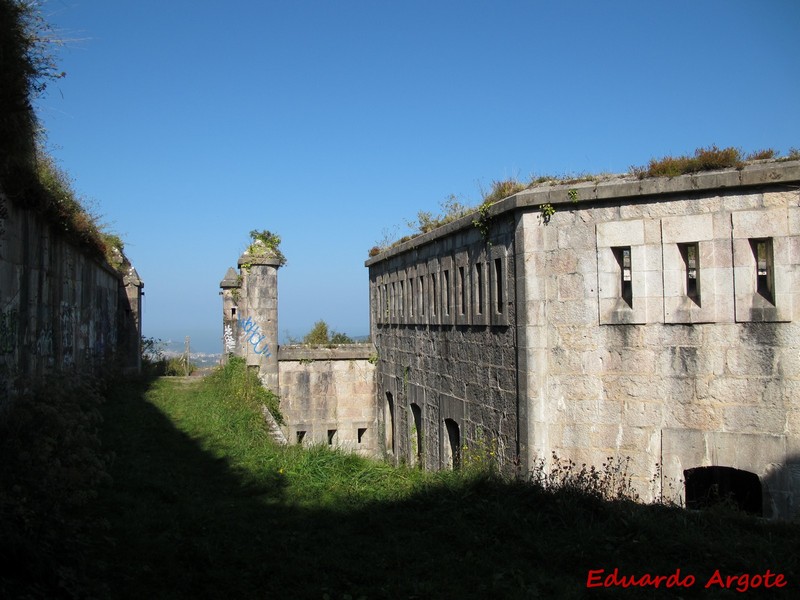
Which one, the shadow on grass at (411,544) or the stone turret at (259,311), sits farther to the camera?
the stone turret at (259,311)

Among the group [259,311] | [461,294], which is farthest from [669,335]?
[259,311]

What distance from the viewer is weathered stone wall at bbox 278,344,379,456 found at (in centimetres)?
1933

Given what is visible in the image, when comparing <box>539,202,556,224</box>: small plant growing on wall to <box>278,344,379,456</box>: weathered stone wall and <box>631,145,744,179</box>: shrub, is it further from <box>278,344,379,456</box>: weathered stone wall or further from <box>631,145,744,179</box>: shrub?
<box>278,344,379,456</box>: weathered stone wall

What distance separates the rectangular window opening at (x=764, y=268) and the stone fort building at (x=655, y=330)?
23 millimetres

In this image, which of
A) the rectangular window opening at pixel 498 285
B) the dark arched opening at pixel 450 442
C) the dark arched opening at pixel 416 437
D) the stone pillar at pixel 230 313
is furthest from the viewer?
the stone pillar at pixel 230 313

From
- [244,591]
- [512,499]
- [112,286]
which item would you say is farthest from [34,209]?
[112,286]

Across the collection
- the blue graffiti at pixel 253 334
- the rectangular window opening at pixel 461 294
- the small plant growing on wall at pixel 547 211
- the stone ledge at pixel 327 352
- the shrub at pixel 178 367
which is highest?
the small plant growing on wall at pixel 547 211

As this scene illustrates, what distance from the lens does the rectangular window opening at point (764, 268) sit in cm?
841

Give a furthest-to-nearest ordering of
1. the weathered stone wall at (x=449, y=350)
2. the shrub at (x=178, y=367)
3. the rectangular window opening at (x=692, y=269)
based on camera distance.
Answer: the shrub at (x=178, y=367) < the weathered stone wall at (x=449, y=350) < the rectangular window opening at (x=692, y=269)

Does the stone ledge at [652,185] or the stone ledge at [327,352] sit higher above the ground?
the stone ledge at [652,185]

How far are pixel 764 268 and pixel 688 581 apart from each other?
197 inches

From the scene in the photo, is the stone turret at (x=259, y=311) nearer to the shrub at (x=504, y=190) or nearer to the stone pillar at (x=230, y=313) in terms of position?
the stone pillar at (x=230, y=313)

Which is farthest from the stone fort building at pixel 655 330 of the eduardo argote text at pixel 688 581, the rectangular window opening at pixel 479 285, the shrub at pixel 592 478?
the eduardo argote text at pixel 688 581

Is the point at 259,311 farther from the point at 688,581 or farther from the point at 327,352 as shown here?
the point at 688,581
